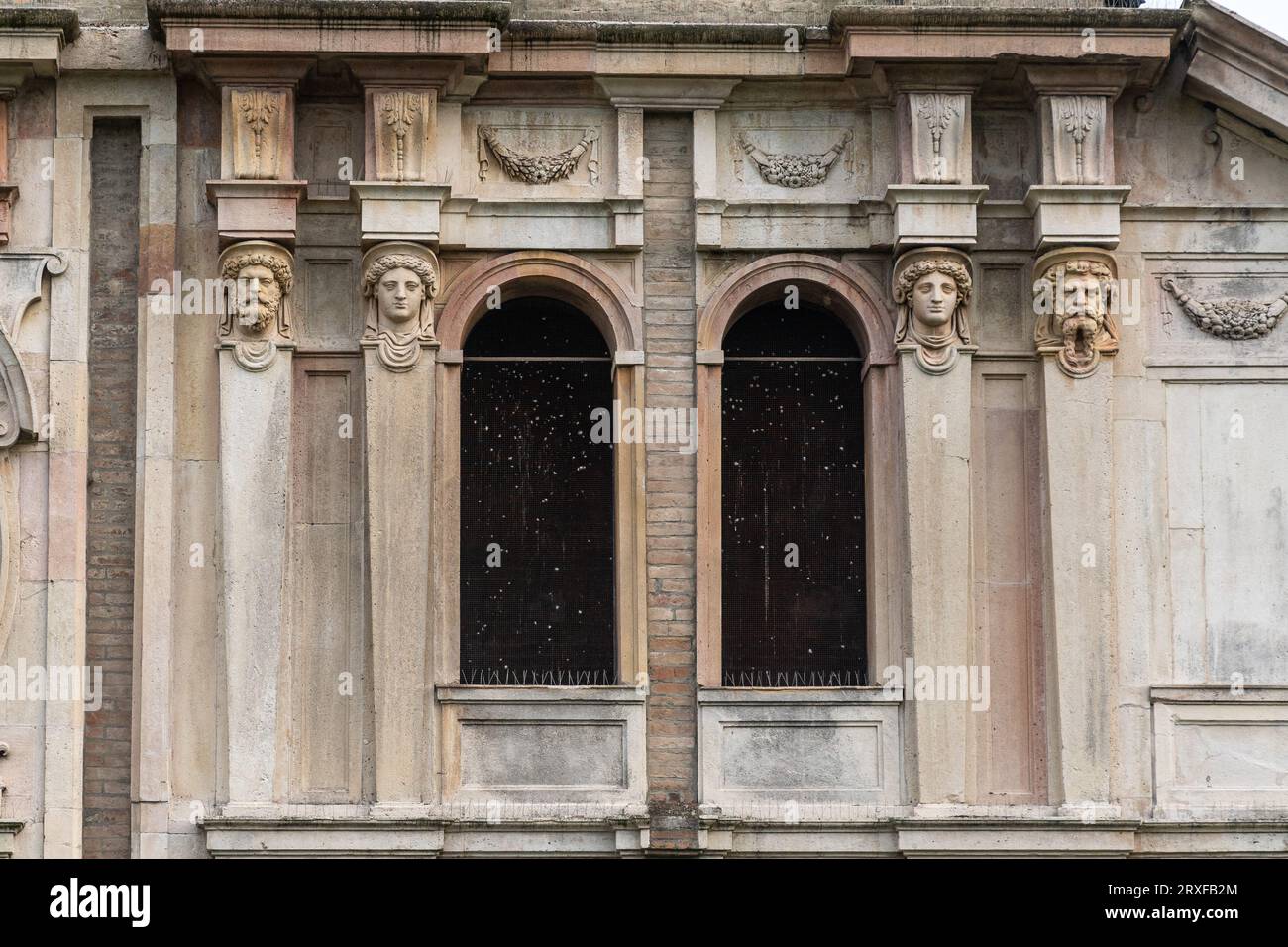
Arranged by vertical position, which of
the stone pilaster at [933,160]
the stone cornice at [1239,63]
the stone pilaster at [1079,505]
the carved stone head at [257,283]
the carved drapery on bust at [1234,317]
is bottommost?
the stone pilaster at [1079,505]

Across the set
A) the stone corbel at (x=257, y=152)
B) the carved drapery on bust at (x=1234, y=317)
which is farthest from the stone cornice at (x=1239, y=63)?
the stone corbel at (x=257, y=152)

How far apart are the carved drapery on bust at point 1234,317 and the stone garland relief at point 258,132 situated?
655cm

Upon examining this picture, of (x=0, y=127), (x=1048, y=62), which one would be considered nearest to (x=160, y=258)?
(x=0, y=127)

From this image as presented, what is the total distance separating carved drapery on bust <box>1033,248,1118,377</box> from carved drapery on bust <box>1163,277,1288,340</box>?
25.0 inches

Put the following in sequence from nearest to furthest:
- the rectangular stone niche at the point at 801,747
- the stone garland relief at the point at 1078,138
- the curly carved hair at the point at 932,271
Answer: the rectangular stone niche at the point at 801,747
the curly carved hair at the point at 932,271
the stone garland relief at the point at 1078,138

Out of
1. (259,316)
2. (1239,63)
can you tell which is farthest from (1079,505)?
(259,316)

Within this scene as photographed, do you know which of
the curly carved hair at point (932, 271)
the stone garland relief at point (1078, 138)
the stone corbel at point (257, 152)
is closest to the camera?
the stone corbel at point (257, 152)

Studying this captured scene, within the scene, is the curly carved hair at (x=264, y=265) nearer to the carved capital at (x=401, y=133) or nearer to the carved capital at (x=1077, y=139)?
the carved capital at (x=401, y=133)

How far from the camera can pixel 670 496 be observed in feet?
74.5

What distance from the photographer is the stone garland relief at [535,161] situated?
2302 centimetres

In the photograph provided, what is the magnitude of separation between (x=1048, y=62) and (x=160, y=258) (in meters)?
6.47

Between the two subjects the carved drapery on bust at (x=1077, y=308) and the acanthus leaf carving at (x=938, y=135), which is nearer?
the carved drapery on bust at (x=1077, y=308)

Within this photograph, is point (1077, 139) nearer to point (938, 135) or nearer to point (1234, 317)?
point (938, 135)
